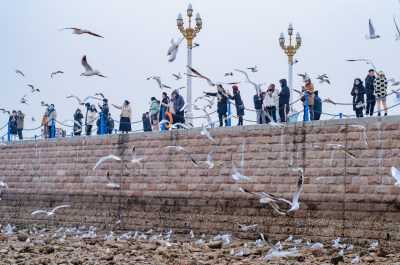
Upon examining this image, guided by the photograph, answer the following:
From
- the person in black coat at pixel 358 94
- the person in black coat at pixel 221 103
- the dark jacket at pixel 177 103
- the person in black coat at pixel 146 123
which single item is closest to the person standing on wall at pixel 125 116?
the person in black coat at pixel 146 123

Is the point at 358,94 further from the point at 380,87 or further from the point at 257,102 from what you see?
the point at 257,102

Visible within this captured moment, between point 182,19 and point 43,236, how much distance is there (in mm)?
7654

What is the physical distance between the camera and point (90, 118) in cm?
2277

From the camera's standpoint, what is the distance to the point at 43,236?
19594mm

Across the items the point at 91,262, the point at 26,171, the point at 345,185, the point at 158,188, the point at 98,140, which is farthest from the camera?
the point at 26,171

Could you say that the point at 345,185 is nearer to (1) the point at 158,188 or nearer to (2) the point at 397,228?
(2) the point at 397,228

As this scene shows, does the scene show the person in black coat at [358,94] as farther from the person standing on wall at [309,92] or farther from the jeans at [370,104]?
the person standing on wall at [309,92]

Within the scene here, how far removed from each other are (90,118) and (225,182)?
6649mm

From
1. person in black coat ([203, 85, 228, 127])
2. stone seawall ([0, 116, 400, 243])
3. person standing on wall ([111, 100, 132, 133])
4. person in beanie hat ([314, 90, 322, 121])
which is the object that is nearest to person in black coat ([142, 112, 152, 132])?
person standing on wall ([111, 100, 132, 133])

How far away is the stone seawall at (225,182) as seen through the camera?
15289 millimetres

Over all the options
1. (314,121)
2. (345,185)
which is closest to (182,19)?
(314,121)

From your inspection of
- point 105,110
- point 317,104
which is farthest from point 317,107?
point 105,110

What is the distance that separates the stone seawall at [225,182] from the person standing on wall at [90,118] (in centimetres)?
73

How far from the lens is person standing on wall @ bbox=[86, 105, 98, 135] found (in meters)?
22.5
